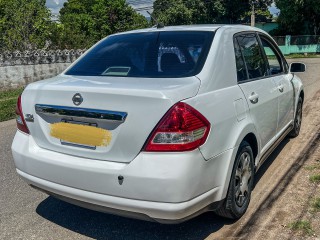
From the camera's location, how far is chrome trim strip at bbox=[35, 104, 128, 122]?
8.36 feet

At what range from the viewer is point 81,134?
2709mm

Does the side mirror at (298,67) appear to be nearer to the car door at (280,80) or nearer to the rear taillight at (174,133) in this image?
the car door at (280,80)

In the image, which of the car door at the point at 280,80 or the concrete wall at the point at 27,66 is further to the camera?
the concrete wall at the point at 27,66

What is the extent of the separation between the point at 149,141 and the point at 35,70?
11459mm

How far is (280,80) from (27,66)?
33.9 feet

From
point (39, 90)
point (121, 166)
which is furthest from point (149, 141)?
point (39, 90)

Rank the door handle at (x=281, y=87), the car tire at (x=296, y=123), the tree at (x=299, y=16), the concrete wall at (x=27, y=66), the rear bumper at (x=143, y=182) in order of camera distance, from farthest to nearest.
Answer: the tree at (x=299, y=16) < the concrete wall at (x=27, y=66) < the car tire at (x=296, y=123) < the door handle at (x=281, y=87) < the rear bumper at (x=143, y=182)

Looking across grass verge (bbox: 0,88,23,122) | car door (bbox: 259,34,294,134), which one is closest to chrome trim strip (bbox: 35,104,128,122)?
car door (bbox: 259,34,294,134)

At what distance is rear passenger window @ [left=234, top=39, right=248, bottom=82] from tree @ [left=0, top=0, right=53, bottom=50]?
43.2 ft

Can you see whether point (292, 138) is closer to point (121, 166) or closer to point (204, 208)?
point (204, 208)

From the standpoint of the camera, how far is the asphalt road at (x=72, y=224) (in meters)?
3.14

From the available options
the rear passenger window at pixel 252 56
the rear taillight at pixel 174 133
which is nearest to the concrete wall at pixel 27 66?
the rear passenger window at pixel 252 56

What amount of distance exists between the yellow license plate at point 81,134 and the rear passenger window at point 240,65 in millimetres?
1407

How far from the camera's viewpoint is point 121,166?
8.40 feet
